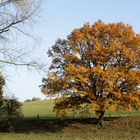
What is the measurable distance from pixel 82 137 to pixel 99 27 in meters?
17.2

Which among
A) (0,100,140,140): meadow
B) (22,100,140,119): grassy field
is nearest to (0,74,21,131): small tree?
(0,100,140,140): meadow

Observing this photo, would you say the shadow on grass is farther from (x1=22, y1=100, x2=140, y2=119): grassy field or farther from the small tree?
(x1=22, y1=100, x2=140, y2=119): grassy field

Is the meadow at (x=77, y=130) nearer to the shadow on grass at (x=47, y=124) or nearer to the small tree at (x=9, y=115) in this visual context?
the shadow on grass at (x=47, y=124)

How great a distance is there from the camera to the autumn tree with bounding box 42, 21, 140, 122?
5375 centimetres

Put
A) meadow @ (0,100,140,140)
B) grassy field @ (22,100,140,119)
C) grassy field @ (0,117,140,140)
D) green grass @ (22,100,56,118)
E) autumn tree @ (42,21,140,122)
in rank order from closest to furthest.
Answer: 1. grassy field @ (0,117,140,140)
2. meadow @ (0,100,140,140)
3. autumn tree @ (42,21,140,122)
4. grassy field @ (22,100,140,119)
5. green grass @ (22,100,56,118)

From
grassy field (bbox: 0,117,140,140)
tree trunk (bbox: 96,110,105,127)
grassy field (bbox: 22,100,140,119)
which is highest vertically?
grassy field (bbox: 22,100,140,119)

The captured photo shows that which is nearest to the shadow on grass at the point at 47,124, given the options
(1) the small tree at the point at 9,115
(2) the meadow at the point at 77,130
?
(2) the meadow at the point at 77,130

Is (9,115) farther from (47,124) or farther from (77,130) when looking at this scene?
(77,130)

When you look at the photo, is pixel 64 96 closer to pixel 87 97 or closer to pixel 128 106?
pixel 87 97

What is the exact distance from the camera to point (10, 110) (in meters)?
55.7

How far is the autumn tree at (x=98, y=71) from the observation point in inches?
2116

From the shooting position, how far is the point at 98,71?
53438 mm

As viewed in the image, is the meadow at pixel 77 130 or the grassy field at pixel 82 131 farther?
the meadow at pixel 77 130

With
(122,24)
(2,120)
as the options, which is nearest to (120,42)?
(122,24)
